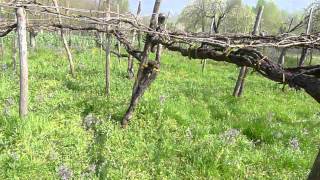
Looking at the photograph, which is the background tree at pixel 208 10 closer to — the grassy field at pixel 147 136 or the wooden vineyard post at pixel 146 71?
the grassy field at pixel 147 136

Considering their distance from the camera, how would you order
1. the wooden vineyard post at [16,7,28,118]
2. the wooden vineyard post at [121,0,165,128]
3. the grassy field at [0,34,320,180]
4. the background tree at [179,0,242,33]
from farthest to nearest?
the background tree at [179,0,242,33]
the wooden vineyard post at [121,0,165,128]
the wooden vineyard post at [16,7,28,118]
the grassy field at [0,34,320,180]

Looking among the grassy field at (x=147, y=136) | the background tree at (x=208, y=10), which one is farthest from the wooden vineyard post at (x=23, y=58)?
the background tree at (x=208, y=10)

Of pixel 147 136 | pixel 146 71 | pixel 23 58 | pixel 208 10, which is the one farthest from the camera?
pixel 208 10

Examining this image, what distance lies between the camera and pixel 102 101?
429 inches

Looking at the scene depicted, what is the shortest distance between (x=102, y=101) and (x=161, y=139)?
265cm

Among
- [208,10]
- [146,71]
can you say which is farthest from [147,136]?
[208,10]

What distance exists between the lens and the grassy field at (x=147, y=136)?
7543mm

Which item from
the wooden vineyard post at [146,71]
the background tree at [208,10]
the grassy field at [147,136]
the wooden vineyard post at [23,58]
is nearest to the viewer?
the grassy field at [147,136]

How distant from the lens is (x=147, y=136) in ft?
29.6

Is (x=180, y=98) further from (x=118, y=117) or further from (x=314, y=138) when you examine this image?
(x=314, y=138)

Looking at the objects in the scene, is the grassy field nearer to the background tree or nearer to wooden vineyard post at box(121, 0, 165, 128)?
wooden vineyard post at box(121, 0, 165, 128)

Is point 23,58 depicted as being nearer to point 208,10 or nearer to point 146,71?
point 146,71

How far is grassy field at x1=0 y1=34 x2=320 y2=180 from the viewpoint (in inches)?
297

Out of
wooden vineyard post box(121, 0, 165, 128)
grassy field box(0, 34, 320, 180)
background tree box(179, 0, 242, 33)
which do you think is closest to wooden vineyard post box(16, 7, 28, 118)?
grassy field box(0, 34, 320, 180)
